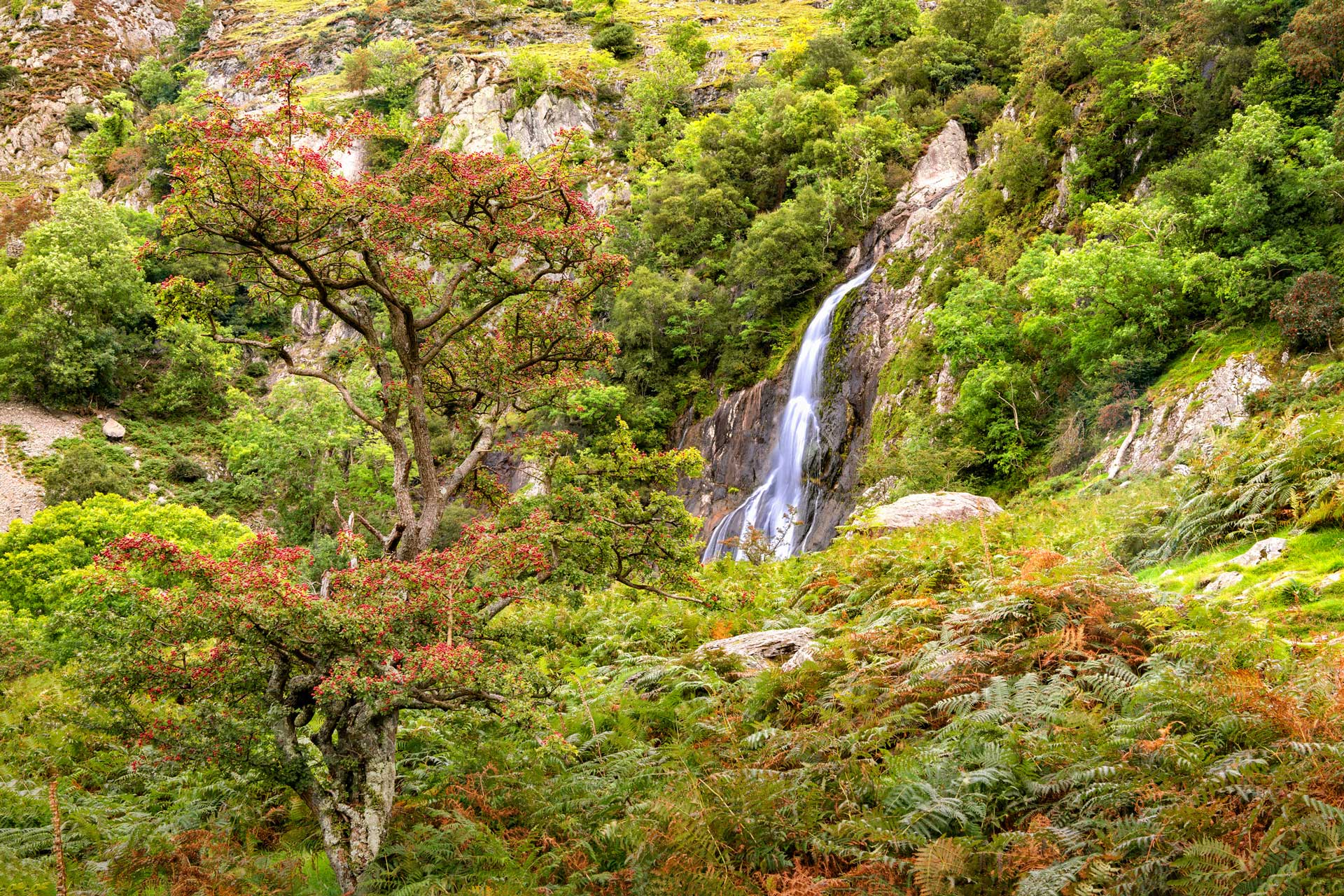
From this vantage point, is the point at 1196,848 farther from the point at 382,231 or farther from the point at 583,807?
the point at 382,231

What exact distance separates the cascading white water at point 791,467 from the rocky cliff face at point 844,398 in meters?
0.43

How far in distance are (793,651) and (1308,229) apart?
15668 mm

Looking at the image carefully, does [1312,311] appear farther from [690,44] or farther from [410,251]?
[690,44]

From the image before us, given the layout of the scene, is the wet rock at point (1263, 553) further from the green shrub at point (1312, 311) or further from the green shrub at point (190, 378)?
the green shrub at point (190, 378)

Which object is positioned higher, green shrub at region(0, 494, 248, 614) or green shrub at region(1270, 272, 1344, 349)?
green shrub at region(1270, 272, 1344, 349)

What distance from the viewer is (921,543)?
1014 cm

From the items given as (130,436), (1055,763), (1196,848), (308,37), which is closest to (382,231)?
(1055,763)

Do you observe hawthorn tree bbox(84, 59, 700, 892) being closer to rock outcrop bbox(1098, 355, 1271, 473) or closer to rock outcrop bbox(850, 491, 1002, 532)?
rock outcrop bbox(850, 491, 1002, 532)

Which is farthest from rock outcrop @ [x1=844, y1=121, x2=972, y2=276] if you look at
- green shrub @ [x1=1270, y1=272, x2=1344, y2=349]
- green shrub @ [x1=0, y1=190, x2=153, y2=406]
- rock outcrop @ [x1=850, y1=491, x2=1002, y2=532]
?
green shrub @ [x1=0, y1=190, x2=153, y2=406]

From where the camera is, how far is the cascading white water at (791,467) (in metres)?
26.7

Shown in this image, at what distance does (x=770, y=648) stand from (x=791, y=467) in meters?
20.6

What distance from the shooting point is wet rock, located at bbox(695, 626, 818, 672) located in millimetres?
7684

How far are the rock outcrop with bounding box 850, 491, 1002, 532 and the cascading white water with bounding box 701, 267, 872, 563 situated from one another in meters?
10.7

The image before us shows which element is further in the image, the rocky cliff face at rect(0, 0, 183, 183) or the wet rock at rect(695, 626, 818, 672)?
the rocky cliff face at rect(0, 0, 183, 183)
